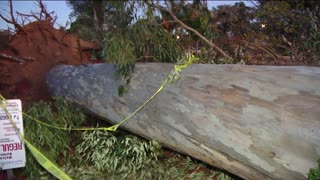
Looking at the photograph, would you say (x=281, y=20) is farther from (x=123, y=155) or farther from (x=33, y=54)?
(x=33, y=54)

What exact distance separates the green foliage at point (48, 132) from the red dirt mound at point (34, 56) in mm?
1400

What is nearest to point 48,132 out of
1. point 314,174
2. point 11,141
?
point 11,141

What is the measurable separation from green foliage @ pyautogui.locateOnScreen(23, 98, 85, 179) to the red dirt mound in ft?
4.59

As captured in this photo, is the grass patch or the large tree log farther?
the grass patch

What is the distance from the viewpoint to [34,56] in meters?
7.73

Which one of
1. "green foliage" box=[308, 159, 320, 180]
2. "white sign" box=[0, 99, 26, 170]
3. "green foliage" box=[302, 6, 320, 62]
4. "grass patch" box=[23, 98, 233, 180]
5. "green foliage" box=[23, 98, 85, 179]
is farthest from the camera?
"green foliage" box=[302, 6, 320, 62]

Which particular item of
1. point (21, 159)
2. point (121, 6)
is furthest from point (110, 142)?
point (121, 6)

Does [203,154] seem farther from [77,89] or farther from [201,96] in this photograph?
[77,89]

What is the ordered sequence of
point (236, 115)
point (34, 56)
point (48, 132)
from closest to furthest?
point (236, 115) < point (48, 132) < point (34, 56)

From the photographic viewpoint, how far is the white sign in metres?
3.91

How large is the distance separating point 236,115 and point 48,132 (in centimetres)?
288

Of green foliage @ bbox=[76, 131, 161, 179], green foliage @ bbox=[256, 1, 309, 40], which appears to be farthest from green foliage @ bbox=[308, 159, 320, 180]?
green foliage @ bbox=[256, 1, 309, 40]

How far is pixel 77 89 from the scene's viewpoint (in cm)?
557

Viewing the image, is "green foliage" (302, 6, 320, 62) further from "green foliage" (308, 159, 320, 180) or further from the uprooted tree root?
the uprooted tree root
